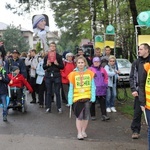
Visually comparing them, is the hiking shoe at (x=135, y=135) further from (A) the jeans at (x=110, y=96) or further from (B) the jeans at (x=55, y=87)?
(B) the jeans at (x=55, y=87)

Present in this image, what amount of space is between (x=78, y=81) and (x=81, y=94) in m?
0.28

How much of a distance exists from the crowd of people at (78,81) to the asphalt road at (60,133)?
277 mm

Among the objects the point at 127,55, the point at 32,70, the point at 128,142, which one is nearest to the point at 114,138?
the point at 128,142

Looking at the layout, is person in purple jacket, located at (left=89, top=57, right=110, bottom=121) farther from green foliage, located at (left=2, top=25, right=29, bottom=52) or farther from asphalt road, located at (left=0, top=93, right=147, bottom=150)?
green foliage, located at (left=2, top=25, right=29, bottom=52)

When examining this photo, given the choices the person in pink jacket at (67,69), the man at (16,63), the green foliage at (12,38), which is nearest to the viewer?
the man at (16,63)

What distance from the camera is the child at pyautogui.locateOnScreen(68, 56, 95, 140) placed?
7031mm

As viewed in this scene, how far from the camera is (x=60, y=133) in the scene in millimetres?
7508

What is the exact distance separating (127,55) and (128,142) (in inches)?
848

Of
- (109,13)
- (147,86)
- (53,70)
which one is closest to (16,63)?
(53,70)

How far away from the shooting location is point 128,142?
6734 mm

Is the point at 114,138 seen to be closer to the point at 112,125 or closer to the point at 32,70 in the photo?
the point at 112,125

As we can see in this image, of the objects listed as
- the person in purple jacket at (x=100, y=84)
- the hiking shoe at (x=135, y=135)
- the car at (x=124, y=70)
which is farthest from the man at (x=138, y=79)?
the car at (x=124, y=70)

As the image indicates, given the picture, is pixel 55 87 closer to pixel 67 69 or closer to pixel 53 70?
pixel 53 70

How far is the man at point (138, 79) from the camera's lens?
555cm
